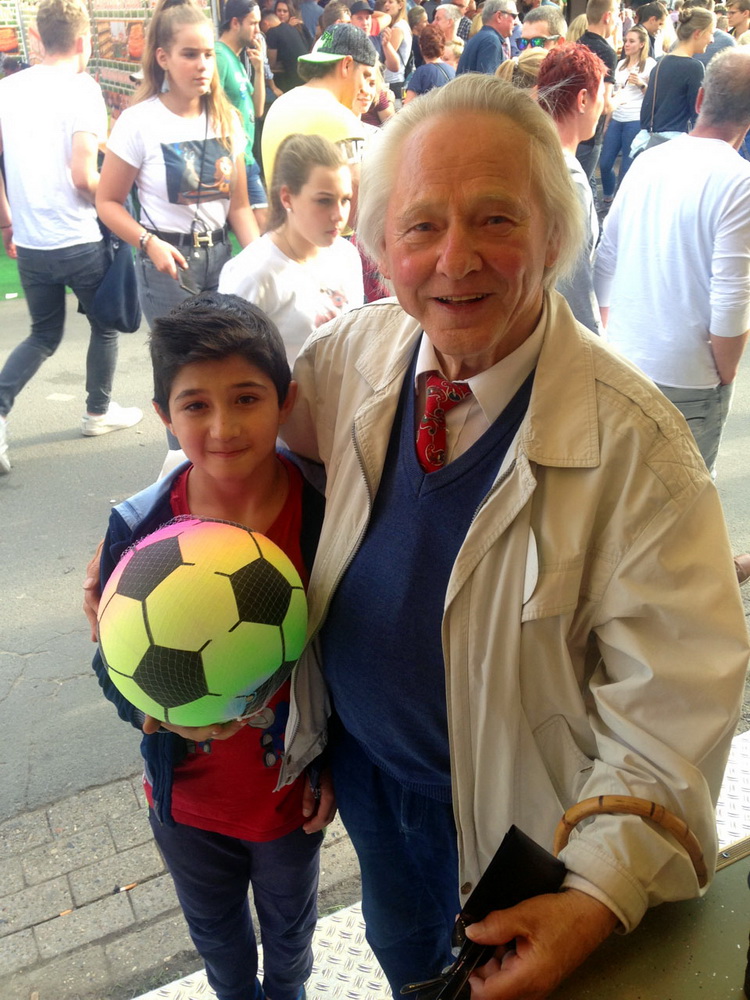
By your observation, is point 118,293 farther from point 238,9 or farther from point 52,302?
point 238,9

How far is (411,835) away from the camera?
5.33 feet

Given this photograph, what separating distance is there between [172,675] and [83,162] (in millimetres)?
4126

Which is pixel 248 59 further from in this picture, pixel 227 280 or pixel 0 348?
pixel 227 280

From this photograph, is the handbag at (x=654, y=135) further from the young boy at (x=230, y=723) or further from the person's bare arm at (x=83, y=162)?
the young boy at (x=230, y=723)

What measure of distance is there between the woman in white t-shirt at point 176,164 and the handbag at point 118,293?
2.30ft

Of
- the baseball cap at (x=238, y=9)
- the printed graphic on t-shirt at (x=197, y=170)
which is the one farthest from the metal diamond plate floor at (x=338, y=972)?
the baseball cap at (x=238, y=9)

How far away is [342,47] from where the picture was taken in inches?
162

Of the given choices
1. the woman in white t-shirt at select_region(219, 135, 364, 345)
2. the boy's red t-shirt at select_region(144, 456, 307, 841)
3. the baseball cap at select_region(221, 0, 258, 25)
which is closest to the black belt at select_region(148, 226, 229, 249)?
the woman in white t-shirt at select_region(219, 135, 364, 345)

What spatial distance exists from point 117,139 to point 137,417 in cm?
203

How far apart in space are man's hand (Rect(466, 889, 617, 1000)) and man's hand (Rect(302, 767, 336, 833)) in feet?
2.07

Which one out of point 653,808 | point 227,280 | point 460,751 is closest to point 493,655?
point 460,751

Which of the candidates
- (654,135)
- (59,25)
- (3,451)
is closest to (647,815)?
(3,451)

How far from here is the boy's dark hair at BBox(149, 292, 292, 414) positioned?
5.14ft

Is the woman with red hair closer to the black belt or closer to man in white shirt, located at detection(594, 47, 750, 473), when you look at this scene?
man in white shirt, located at detection(594, 47, 750, 473)
